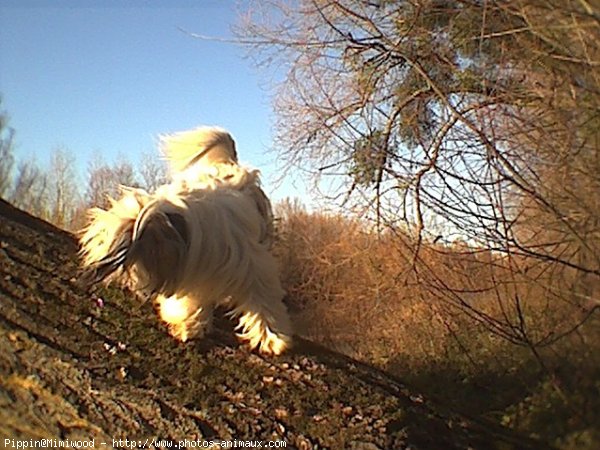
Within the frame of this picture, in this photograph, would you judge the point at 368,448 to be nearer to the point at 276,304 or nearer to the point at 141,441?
the point at 141,441

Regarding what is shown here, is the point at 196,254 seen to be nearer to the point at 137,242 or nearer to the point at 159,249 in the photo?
the point at 159,249

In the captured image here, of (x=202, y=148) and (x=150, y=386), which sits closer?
(x=150, y=386)

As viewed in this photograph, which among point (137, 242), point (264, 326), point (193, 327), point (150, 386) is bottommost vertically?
point (150, 386)

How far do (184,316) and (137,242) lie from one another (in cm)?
41

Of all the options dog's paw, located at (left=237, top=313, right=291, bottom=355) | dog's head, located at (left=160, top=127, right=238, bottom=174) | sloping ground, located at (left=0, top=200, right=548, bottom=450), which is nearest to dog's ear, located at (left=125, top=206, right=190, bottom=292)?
sloping ground, located at (left=0, top=200, right=548, bottom=450)

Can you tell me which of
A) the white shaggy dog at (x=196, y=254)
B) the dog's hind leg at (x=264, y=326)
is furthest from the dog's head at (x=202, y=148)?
the dog's hind leg at (x=264, y=326)

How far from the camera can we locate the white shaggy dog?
8.51 ft

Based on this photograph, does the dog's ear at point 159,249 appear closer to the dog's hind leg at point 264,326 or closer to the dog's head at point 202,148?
the dog's hind leg at point 264,326

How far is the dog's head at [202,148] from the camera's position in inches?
173

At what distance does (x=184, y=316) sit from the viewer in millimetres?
2773

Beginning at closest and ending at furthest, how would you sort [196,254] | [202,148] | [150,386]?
[150,386]
[196,254]
[202,148]

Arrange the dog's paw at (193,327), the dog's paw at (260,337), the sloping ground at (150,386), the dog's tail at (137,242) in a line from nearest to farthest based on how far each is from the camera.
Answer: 1. the sloping ground at (150,386)
2. the dog's tail at (137,242)
3. the dog's paw at (193,327)
4. the dog's paw at (260,337)

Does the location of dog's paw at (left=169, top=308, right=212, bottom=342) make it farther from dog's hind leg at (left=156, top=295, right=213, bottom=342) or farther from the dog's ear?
the dog's ear

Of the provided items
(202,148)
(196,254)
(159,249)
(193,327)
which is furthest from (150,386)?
(202,148)
